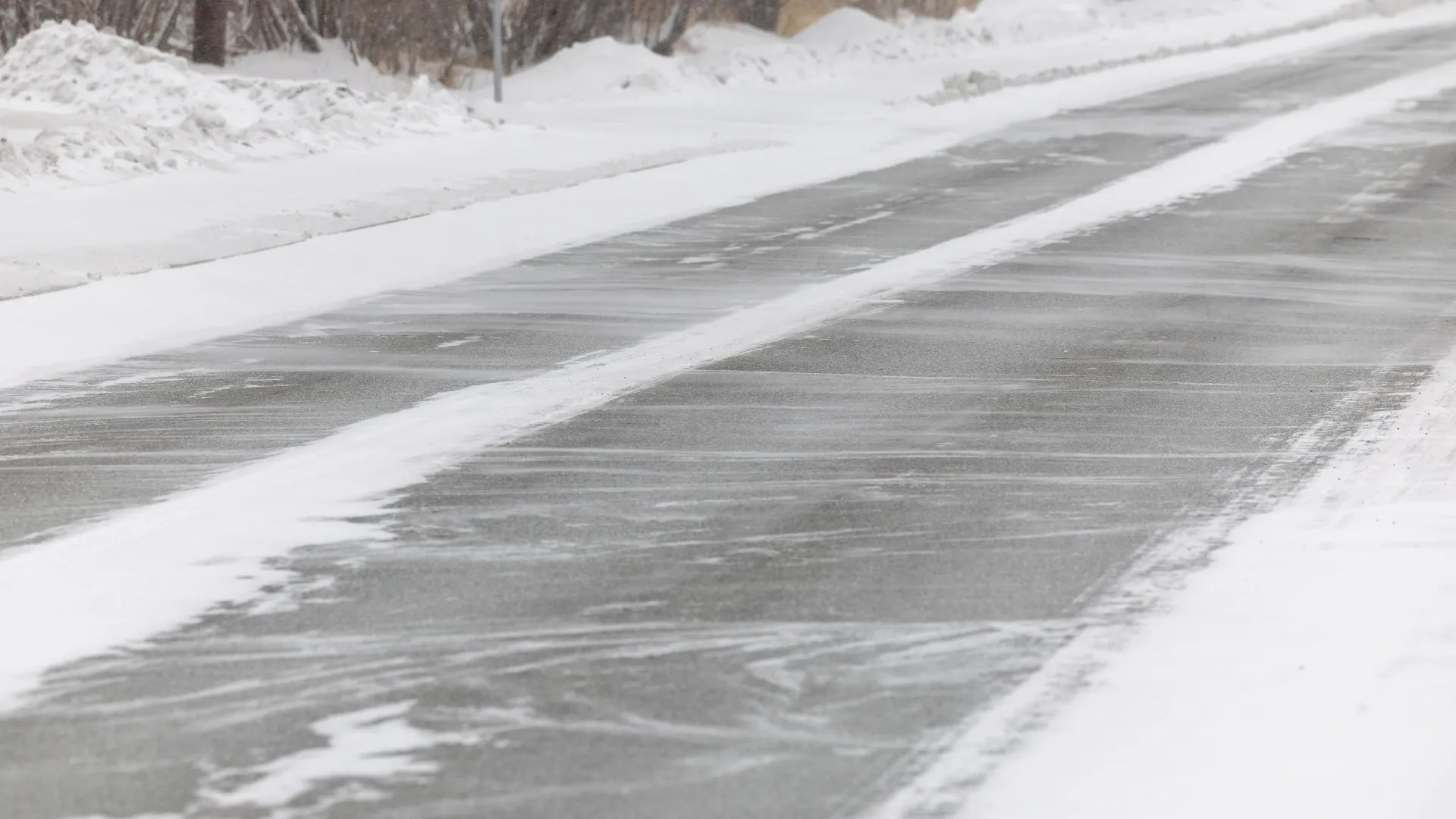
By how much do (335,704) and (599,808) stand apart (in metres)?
0.85

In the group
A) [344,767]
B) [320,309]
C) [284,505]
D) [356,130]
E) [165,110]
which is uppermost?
[165,110]

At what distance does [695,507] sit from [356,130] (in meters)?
11.7

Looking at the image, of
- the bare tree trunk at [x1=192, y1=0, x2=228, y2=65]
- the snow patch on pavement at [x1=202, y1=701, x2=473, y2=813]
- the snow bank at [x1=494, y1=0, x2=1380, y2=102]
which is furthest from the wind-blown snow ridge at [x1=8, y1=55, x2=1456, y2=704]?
the bare tree trunk at [x1=192, y1=0, x2=228, y2=65]

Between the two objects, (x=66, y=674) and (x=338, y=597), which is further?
(x=338, y=597)

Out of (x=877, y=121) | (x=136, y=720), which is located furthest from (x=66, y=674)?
(x=877, y=121)

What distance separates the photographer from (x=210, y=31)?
2341 cm

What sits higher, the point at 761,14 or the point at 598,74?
the point at 761,14

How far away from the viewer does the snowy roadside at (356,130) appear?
1291 centimetres

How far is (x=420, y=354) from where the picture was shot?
9172 mm

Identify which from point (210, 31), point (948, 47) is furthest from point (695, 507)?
point (948, 47)

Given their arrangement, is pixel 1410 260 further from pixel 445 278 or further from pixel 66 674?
pixel 66 674

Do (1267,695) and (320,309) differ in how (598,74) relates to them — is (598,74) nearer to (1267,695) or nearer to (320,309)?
(320,309)

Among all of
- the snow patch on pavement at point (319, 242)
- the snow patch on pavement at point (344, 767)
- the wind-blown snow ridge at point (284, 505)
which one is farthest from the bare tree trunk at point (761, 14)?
the snow patch on pavement at point (344, 767)

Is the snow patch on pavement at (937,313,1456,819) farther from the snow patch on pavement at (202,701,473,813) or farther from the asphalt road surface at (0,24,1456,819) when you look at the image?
the snow patch on pavement at (202,701,473,813)
